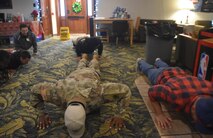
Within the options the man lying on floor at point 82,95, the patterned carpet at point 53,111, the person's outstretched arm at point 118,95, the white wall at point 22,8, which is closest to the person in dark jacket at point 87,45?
the patterned carpet at point 53,111

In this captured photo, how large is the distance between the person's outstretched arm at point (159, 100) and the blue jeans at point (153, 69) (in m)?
0.46

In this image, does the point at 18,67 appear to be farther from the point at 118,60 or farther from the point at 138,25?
the point at 138,25

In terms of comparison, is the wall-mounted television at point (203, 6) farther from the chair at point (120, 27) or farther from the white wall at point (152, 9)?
the chair at point (120, 27)

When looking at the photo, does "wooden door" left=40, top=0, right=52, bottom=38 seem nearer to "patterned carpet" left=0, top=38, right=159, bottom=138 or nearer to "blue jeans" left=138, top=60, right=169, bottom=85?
"patterned carpet" left=0, top=38, right=159, bottom=138

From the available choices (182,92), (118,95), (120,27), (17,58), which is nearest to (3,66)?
(17,58)

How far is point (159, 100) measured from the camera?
5.30 ft

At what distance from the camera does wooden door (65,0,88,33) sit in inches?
301

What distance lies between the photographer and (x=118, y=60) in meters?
3.89

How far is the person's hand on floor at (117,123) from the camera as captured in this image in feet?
5.56

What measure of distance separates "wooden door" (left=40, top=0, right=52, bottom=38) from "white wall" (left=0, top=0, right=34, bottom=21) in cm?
46

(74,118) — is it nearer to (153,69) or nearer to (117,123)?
(117,123)

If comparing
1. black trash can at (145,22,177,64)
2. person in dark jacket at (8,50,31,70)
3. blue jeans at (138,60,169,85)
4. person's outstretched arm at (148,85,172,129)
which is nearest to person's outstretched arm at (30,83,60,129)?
person's outstretched arm at (148,85,172,129)

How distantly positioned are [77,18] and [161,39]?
5.31 m

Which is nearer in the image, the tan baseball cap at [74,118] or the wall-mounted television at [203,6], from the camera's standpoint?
the tan baseball cap at [74,118]
